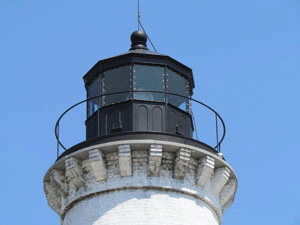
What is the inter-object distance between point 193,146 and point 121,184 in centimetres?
194

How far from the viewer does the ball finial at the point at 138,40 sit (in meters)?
23.8

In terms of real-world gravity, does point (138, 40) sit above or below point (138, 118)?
above

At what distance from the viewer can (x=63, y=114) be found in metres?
22.7

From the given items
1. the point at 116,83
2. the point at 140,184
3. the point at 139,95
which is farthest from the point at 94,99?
the point at 140,184

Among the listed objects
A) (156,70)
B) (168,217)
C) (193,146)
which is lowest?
(168,217)

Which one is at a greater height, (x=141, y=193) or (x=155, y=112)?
(x=155, y=112)

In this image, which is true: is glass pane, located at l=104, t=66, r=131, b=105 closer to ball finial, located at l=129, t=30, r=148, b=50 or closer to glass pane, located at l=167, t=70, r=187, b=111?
glass pane, located at l=167, t=70, r=187, b=111

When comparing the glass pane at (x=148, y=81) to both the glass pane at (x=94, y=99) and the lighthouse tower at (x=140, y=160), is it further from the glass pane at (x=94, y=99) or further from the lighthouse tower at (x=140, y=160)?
the glass pane at (x=94, y=99)

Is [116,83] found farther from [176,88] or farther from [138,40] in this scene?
[138,40]

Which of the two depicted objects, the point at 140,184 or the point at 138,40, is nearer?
the point at 140,184

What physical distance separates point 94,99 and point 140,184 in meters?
2.94

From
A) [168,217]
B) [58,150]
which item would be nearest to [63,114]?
[58,150]

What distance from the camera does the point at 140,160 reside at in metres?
21.6

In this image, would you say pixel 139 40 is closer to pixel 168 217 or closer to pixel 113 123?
pixel 113 123
